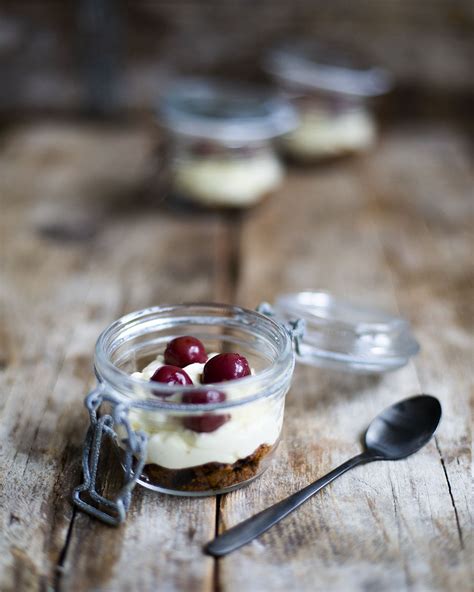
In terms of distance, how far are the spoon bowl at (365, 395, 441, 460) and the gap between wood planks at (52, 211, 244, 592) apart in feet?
0.62

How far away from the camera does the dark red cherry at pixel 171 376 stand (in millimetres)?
687

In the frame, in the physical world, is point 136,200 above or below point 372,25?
below

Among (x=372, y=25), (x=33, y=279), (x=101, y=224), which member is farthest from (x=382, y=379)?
(x=372, y=25)

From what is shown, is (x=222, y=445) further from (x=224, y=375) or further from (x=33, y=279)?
(x=33, y=279)

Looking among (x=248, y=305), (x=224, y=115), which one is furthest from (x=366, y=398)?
(x=224, y=115)

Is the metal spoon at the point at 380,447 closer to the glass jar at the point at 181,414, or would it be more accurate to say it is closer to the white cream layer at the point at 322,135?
the glass jar at the point at 181,414

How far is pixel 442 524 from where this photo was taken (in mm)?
676

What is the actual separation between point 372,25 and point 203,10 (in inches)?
19.2

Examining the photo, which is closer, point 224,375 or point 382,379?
point 224,375

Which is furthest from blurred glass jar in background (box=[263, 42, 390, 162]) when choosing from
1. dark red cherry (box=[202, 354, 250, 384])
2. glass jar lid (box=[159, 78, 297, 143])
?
dark red cherry (box=[202, 354, 250, 384])

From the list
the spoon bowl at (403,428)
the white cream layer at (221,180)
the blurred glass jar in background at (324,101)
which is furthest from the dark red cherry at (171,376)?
the blurred glass jar in background at (324,101)

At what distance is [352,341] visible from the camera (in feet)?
2.91

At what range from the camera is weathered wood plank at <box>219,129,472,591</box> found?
628 mm

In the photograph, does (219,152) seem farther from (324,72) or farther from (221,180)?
(324,72)
